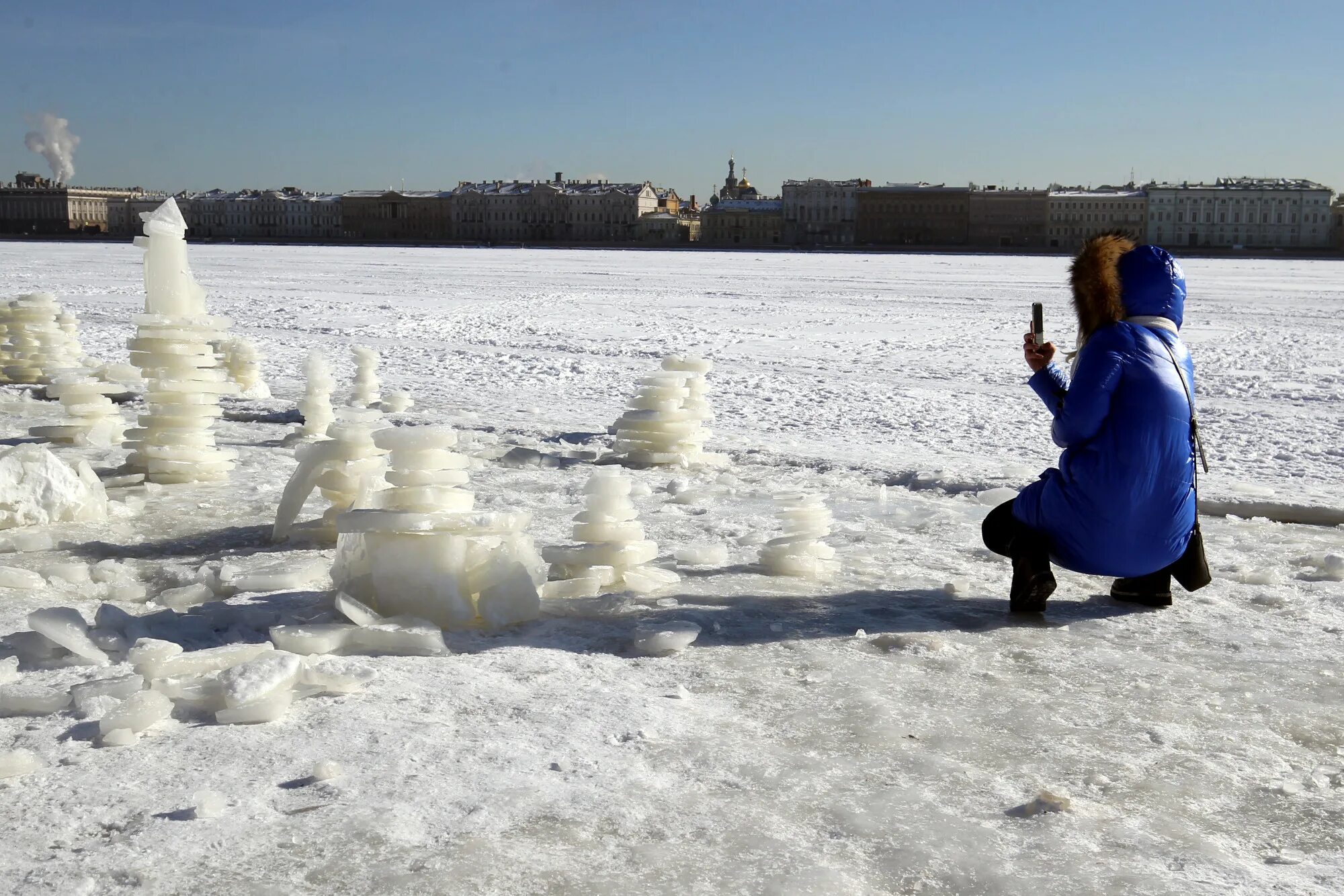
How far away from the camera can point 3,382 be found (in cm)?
977

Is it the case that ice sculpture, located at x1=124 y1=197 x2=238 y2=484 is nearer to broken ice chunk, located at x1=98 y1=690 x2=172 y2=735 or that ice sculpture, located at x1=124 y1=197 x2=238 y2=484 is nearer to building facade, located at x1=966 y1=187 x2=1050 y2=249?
broken ice chunk, located at x1=98 y1=690 x2=172 y2=735

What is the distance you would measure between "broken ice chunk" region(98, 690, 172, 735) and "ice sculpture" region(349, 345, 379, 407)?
5.74m

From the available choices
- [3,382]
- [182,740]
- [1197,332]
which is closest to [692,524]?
[182,740]

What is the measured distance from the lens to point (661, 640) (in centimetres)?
373

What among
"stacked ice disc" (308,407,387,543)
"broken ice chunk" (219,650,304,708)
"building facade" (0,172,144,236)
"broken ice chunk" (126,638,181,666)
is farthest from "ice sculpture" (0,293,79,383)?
"building facade" (0,172,144,236)

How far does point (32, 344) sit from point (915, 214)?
376 ft

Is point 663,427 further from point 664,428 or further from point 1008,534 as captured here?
point 1008,534

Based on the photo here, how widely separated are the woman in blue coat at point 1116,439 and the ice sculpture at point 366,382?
5667mm

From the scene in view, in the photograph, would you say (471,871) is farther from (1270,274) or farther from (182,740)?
(1270,274)

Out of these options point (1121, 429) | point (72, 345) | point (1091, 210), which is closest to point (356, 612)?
point (1121, 429)

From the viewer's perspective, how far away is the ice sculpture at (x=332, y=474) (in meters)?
5.10

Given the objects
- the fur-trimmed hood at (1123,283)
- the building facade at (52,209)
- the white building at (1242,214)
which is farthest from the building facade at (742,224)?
the fur-trimmed hood at (1123,283)

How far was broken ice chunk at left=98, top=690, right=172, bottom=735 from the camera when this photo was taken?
10.0ft

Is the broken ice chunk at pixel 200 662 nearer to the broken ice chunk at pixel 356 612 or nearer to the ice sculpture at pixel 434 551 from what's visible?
the broken ice chunk at pixel 356 612
